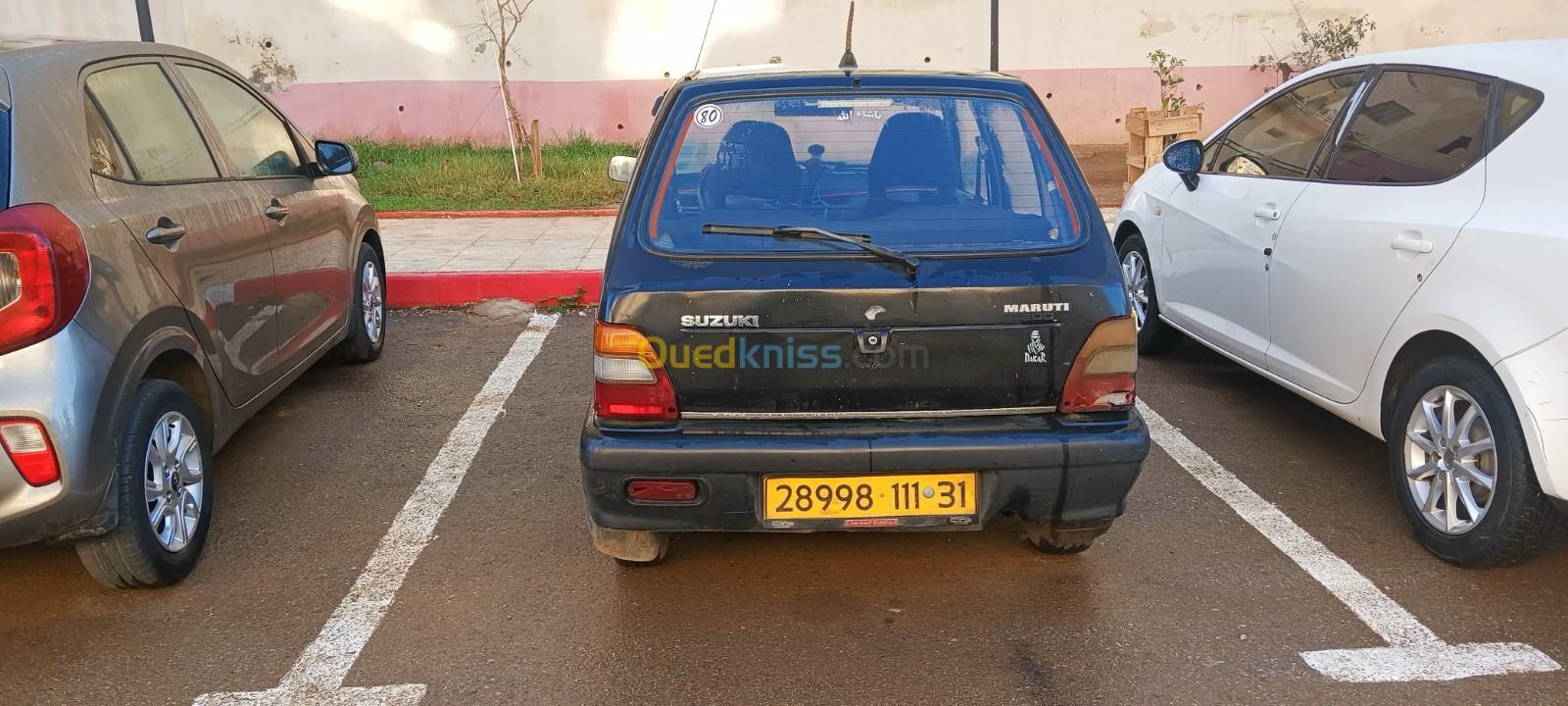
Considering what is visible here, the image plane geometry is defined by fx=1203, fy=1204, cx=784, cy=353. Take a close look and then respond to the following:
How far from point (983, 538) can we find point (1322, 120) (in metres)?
2.26

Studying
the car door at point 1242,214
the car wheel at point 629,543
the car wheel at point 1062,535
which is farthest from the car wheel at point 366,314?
the car door at point 1242,214

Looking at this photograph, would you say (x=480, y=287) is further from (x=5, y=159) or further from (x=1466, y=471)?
(x=1466, y=471)

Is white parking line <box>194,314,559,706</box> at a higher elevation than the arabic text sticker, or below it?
below

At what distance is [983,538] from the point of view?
13.0ft

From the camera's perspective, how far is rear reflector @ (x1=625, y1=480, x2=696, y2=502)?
10.3ft

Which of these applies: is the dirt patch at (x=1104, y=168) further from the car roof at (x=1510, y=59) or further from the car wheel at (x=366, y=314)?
the car wheel at (x=366, y=314)

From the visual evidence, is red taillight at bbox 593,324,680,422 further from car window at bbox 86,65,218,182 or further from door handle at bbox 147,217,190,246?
car window at bbox 86,65,218,182

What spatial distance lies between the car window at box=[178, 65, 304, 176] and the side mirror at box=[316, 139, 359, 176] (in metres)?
0.10

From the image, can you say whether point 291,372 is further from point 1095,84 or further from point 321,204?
point 1095,84

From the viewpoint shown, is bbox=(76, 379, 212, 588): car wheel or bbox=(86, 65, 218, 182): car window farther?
bbox=(86, 65, 218, 182): car window

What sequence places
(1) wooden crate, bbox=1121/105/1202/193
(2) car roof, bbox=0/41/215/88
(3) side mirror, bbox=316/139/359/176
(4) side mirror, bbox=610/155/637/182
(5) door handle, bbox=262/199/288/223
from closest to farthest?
1. (2) car roof, bbox=0/41/215/88
2. (4) side mirror, bbox=610/155/637/182
3. (5) door handle, bbox=262/199/288/223
4. (3) side mirror, bbox=316/139/359/176
5. (1) wooden crate, bbox=1121/105/1202/193

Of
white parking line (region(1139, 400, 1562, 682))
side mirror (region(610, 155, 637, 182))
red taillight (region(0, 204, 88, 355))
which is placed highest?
side mirror (region(610, 155, 637, 182))

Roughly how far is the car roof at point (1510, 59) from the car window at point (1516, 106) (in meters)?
0.03

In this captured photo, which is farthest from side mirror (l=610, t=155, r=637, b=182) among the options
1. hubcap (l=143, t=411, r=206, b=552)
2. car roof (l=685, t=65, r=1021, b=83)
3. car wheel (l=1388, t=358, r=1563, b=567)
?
car wheel (l=1388, t=358, r=1563, b=567)
